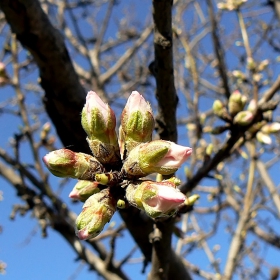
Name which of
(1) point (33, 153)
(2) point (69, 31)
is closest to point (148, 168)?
(1) point (33, 153)

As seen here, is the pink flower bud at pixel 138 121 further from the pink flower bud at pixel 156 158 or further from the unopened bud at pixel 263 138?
the unopened bud at pixel 263 138

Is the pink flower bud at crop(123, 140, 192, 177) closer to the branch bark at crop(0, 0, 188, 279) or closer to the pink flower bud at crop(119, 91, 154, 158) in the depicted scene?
the pink flower bud at crop(119, 91, 154, 158)

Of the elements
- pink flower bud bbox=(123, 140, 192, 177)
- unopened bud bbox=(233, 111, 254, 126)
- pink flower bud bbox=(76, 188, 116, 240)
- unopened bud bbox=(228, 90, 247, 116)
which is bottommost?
unopened bud bbox=(233, 111, 254, 126)

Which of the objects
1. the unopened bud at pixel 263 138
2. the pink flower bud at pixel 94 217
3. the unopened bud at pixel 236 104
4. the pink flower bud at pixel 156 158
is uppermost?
the pink flower bud at pixel 156 158

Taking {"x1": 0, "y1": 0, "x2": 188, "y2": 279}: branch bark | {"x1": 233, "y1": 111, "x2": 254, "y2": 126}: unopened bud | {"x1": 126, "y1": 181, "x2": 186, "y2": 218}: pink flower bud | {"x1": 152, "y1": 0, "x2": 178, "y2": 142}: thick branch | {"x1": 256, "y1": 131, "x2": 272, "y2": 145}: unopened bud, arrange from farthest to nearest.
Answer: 1. {"x1": 256, "y1": 131, "x2": 272, "y2": 145}: unopened bud
2. {"x1": 233, "y1": 111, "x2": 254, "y2": 126}: unopened bud
3. {"x1": 0, "y1": 0, "x2": 188, "y2": 279}: branch bark
4. {"x1": 152, "y1": 0, "x2": 178, "y2": 142}: thick branch
5. {"x1": 126, "y1": 181, "x2": 186, "y2": 218}: pink flower bud

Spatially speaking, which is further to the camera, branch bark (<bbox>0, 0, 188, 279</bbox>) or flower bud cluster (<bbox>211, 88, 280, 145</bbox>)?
flower bud cluster (<bbox>211, 88, 280, 145</bbox>)

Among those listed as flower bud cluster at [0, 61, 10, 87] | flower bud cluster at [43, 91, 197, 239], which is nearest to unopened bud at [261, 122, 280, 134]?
flower bud cluster at [43, 91, 197, 239]

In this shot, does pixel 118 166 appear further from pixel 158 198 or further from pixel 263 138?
pixel 263 138

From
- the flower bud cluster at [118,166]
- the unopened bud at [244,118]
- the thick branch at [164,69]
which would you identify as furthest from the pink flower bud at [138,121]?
the unopened bud at [244,118]
